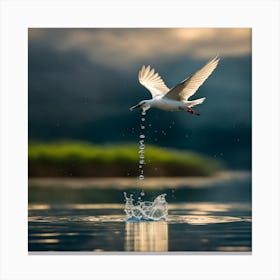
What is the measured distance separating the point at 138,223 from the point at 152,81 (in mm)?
1422

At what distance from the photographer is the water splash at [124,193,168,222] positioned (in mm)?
9641

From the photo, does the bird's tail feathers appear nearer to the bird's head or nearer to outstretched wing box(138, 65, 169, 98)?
Answer: outstretched wing box(138, 65, 169, 98)

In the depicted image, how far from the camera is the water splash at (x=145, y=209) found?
964cm

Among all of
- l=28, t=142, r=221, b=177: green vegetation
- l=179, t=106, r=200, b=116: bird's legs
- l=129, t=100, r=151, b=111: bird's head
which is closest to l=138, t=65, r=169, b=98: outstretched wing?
l=129, t=100, r=151, b=111: bird's head

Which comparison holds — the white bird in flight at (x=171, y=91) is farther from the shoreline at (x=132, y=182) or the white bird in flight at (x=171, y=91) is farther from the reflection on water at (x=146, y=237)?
the reflection on water at (x=146, y=237)

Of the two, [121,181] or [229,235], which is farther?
[121,181]

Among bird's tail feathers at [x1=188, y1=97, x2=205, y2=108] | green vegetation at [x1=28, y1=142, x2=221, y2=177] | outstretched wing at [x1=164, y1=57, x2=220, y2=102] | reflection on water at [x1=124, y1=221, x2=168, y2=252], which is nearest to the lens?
reflection on water at [x1=124, y1=221, x2=168, y2=252]

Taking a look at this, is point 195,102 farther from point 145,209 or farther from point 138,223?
point 138,223

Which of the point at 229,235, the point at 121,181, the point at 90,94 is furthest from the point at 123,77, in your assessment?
the point at 229,235

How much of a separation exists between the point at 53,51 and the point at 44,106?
55 centimetres

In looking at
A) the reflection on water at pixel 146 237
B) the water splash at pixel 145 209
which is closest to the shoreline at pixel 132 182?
the water splash at pixel 145 209

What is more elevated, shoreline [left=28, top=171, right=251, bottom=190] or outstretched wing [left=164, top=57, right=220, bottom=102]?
outstretched wing [left=164, top=57, right=220, bottom=102]
